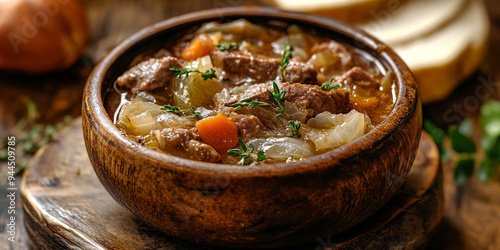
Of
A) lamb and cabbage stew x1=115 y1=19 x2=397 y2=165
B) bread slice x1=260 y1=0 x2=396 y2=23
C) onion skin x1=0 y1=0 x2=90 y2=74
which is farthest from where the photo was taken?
bread slice x1=260 y1=0 x2=396 y2=23

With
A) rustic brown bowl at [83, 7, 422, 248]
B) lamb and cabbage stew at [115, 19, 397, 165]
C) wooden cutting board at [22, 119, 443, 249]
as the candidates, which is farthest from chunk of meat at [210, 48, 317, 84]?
wooden cutting board at [22, 119, 443, 249]

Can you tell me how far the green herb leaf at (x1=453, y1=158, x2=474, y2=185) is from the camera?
3.35 meters

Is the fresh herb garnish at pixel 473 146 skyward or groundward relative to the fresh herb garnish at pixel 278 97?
groundward

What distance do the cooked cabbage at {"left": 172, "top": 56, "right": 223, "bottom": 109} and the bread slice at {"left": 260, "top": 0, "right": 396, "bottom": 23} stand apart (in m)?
2.11

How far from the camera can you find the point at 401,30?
173 inches

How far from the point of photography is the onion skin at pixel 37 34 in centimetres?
415

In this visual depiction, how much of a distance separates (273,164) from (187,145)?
37 cm

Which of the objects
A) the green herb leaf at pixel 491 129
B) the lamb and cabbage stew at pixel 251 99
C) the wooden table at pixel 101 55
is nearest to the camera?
the lamb and cabbage stew at pixel 251 99

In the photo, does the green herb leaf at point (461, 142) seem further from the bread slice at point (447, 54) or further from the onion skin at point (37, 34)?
the onion skin at point (37, 34)

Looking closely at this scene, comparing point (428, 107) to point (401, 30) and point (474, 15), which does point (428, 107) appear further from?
point (474, 15)

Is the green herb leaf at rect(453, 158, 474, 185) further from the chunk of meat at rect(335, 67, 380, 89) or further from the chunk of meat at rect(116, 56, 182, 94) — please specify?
the chunk of meat at rect(116, 56, 182, 94)

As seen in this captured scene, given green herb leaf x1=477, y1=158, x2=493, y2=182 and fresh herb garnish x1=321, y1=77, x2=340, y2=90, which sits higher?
fresh herb garnish x1=321, y1=77, x2=340, y2=90

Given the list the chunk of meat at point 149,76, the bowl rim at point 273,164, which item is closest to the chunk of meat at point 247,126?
the bowl rim at point 273,164

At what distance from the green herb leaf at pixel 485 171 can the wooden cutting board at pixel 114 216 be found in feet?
2.57
